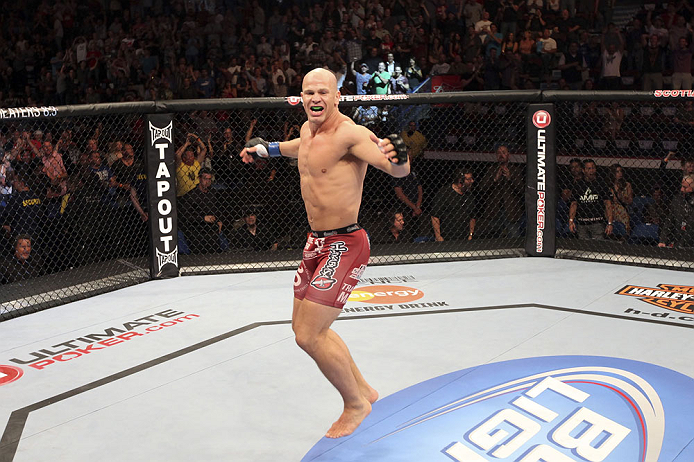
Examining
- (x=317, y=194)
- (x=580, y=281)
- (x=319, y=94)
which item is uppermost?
(x=319, y=94)

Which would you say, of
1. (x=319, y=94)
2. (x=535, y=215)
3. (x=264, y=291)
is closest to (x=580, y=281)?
(x=535, y=215)

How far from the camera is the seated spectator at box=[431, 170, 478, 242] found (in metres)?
6.70

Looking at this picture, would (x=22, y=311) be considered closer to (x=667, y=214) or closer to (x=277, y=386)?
(x=277, y=386)

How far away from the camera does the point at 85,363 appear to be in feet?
13.8

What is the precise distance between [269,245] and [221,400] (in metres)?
3.10

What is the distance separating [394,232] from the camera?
673 cm

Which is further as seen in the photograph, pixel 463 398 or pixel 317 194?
pixel 463 398

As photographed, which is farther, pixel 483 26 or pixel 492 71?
→ pixel 483 26

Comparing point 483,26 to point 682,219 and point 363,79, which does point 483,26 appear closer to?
point 363,79

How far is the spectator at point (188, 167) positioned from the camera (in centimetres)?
633

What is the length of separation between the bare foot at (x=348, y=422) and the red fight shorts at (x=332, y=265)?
1.42ft

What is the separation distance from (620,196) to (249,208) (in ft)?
10.9

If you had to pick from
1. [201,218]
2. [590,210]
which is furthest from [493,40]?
[201,218]

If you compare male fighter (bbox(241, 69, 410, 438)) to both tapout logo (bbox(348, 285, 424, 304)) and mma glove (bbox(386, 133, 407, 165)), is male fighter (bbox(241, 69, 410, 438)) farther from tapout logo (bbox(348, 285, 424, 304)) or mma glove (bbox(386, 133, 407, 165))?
tapout logo (bbox(348, 285, 424, 304))
